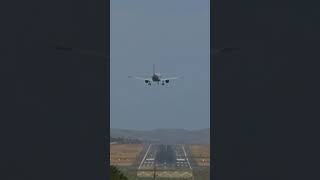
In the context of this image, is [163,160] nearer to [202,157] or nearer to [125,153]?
[125,153]

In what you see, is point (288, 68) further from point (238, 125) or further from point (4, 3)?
point (4, 3)

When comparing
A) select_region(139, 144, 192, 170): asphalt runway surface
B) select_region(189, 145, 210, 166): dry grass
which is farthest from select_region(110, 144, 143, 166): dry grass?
select_region(189, 145, 210, 166): dry grass

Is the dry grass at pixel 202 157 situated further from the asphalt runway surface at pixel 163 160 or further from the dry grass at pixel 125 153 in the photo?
the dry grass at pixel 125 153

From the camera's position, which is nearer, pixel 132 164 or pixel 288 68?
pixel 288 68

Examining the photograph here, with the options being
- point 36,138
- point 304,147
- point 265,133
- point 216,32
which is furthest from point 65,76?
point 304,147

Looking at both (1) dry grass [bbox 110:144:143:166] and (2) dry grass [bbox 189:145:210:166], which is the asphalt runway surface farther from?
(1) dry grass [bbox 110:144:143:166]

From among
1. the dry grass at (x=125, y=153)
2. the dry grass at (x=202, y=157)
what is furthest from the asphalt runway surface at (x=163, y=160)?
the dry grass at (x=125, y=153)

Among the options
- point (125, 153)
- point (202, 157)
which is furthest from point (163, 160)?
point (202, 157)
